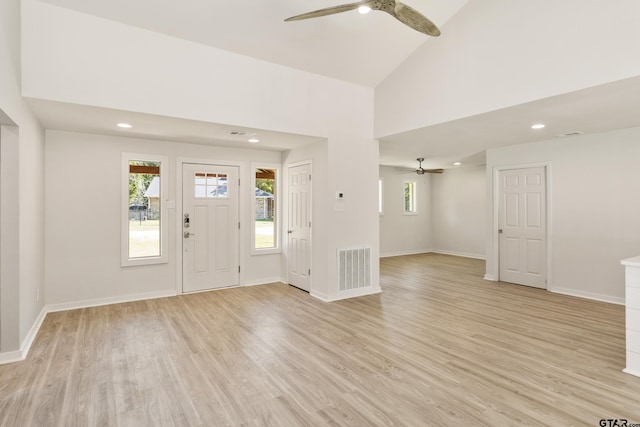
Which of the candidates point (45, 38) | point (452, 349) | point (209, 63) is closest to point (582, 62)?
point (452, 349)

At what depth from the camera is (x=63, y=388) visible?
265 centimetres

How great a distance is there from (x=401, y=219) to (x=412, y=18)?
737 cm

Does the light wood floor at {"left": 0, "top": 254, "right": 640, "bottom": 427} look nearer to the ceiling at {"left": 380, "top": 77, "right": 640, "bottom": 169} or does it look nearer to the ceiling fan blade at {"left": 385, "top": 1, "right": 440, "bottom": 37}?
the ceiling at {"left": 380, "top": 77, "right": 640, "bottom": 169}

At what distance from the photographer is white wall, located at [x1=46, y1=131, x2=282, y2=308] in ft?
15.0

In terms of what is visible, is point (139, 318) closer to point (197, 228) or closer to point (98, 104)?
point (197, 228)

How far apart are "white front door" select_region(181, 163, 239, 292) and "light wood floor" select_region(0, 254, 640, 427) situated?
76 cm

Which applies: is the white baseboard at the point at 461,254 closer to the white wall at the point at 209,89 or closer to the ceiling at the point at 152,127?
the white wall at the point at 209,89

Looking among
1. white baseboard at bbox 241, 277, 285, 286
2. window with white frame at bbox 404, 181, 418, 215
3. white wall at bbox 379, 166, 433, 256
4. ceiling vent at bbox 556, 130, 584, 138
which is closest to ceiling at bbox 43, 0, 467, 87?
ceiling vent at bbox 556, 130, 584, 138

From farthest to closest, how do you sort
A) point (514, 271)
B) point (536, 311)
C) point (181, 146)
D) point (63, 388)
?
point (514, 271)
point (181, 146)
point (536, 311)
point (63, 388)

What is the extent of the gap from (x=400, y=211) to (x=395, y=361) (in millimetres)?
6954

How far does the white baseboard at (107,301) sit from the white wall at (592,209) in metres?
6.28

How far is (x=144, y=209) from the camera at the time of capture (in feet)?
17.1

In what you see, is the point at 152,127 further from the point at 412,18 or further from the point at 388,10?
the point at 412,18

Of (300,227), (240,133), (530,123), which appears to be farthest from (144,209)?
(530,123)
